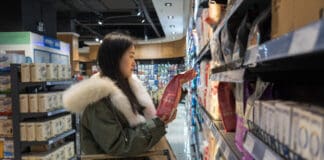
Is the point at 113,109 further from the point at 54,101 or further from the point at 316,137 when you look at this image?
the point at 54,101

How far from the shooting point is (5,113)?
3.94 metres

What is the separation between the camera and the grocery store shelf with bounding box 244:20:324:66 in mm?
375

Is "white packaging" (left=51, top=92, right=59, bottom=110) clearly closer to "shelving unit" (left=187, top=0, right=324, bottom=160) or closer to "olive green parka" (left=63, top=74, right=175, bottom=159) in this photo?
"olive green parka" (left=63, top=74, right=175, bottom=159)

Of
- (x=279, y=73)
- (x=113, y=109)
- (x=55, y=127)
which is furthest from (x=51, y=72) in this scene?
(x=279, y=73)

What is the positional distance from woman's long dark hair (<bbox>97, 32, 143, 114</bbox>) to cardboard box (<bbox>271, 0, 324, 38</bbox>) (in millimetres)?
1358

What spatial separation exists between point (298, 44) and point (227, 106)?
1145mm

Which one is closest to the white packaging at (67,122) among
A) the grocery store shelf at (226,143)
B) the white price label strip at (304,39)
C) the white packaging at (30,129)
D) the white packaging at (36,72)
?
the white packaging at (30,129)

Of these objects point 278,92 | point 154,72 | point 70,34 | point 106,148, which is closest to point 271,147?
point 278,92

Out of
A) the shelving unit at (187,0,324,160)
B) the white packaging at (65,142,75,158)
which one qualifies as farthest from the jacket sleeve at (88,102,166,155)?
the white packaging at (65,142,75,158)

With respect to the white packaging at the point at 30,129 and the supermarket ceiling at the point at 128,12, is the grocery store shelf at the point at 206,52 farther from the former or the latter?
the supermarket ceiling at the point at 128,12

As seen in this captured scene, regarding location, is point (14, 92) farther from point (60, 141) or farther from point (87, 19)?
point (87, 19)

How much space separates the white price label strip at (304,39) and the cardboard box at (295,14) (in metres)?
0.17

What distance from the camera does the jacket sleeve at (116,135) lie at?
176 centimetres

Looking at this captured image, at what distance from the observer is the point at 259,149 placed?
0.71 m
